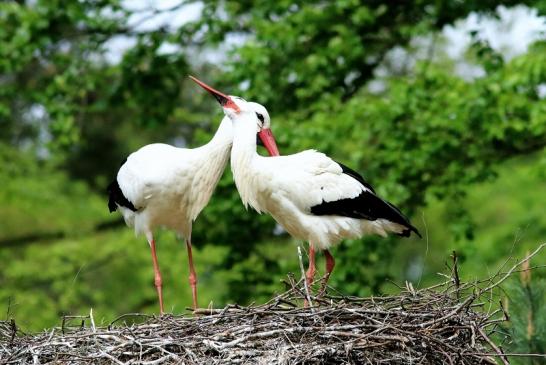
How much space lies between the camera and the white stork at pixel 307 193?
7656 mm

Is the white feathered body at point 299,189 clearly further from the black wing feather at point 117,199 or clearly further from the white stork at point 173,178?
the black wing feather at point 117,199

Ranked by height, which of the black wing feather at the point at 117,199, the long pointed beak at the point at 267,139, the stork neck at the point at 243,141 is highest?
the stork neck at the point at 243,141

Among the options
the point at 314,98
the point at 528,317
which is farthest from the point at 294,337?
the point at 314,98

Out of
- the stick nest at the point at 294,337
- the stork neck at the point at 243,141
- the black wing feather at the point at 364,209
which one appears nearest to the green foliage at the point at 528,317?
the stick nest at the point at 294,337

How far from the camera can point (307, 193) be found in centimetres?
771

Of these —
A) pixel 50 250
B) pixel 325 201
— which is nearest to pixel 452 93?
pixel 325 201

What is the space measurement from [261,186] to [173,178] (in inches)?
31.3

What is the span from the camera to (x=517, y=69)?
1134 cm

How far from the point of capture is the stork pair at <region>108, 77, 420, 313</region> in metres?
7.68

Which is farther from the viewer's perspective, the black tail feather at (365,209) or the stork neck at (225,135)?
the stork neck at (225,135)

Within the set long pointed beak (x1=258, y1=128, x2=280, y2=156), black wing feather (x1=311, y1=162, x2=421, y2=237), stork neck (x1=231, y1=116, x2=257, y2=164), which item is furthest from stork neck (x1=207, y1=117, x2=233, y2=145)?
black wing feather (x1=311, y1=162, x2=421, y2=237)

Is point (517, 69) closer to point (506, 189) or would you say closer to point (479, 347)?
point (479, 347)

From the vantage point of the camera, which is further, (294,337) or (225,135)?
(225,135)

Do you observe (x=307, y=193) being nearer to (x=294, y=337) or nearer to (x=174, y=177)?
(x=174, y=177)
